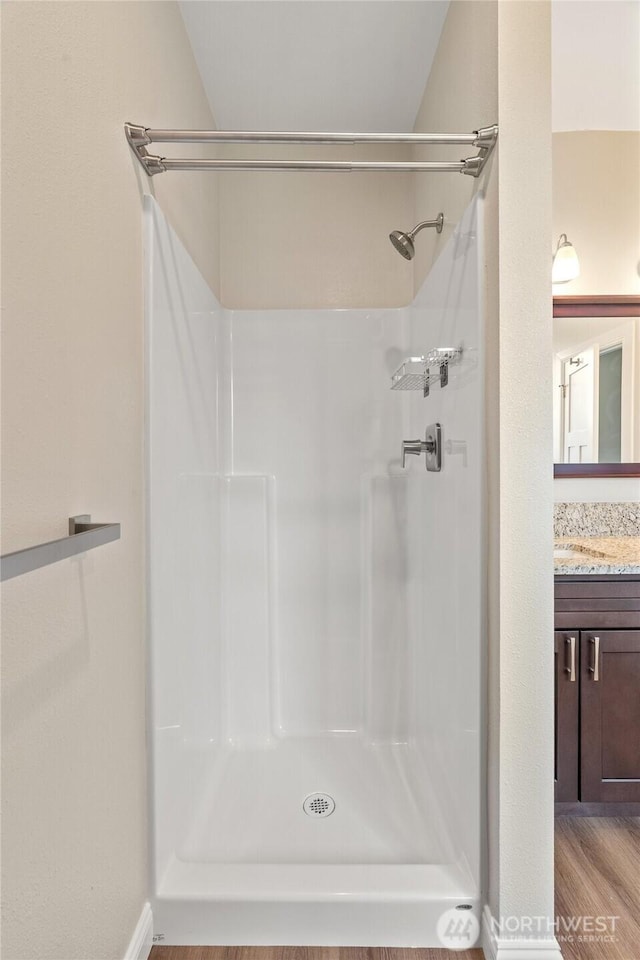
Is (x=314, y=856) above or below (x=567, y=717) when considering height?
below

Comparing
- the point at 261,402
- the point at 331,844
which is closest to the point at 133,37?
the point at 261,402

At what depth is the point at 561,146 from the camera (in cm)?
252

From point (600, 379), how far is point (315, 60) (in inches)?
65.5

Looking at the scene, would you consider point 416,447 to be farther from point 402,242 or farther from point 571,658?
point 571,658

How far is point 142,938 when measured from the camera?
1.37m

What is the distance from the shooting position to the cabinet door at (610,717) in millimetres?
1955

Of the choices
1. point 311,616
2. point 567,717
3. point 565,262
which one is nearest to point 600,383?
point 565,262

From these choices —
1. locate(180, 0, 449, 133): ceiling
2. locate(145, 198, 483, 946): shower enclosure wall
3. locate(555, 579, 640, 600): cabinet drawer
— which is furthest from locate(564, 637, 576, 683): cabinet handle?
locate(180, 0, 449, 133): ceiling

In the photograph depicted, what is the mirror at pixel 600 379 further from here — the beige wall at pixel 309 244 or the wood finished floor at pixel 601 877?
the wood finished floor at pixel 601 877

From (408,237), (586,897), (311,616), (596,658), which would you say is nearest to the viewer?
(586,897)

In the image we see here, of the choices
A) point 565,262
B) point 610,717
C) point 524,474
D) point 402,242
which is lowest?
point 610,717

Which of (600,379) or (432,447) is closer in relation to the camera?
(432,447)

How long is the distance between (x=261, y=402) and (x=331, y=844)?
1.63 meters

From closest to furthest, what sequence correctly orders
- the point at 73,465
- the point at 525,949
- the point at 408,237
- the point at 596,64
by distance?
the point at 73,465, the point at 525,949, the point at 408,237, the point at 596,64
